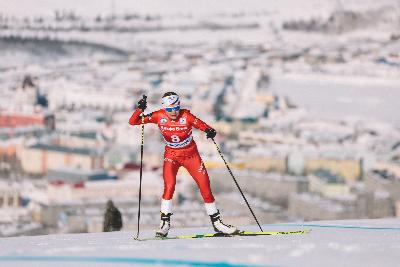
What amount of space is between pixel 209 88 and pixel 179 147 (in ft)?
76.1

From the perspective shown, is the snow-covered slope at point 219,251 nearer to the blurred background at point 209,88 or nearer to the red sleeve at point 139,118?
the red sleeve at point 139,118

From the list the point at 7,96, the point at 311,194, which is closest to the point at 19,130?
the point at 7,96

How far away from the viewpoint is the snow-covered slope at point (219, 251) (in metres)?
2.21

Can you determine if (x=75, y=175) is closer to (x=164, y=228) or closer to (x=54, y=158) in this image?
(x=54, y=158)

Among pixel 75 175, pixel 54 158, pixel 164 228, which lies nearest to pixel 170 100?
pixel 164 228

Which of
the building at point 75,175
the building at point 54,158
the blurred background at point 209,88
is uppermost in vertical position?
the blurred background at point 209,88

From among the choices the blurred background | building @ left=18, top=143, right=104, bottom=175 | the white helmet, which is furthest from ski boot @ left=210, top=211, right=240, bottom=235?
building @ left=18, top=143, right=104, bottom=175

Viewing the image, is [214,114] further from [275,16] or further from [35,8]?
[35,8]

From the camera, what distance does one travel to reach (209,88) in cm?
2591

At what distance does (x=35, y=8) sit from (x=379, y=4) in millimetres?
8518

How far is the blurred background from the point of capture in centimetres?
2080

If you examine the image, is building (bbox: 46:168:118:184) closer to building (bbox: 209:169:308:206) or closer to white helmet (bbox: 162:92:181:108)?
building (bbox: 209:169:308:206)

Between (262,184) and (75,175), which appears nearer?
(262,184)

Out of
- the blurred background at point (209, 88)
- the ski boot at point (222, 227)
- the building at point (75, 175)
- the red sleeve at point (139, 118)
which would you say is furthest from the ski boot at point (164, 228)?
the building at point (75, 175)
